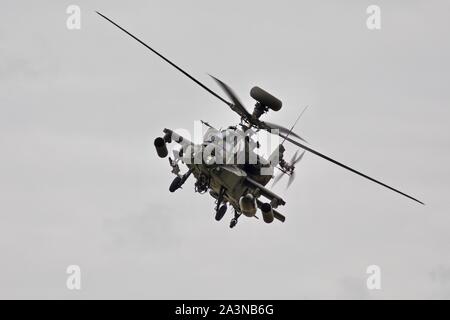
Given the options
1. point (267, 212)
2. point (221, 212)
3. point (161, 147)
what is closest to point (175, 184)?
point (161, 147)

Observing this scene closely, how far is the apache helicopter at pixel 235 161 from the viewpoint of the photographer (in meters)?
57.0

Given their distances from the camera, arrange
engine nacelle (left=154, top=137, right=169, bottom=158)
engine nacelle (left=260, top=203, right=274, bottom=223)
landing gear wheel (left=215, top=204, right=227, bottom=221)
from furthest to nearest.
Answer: landing gear wheel (left=215, top=204, right=227, bottom=221) → engine nacelle (left=154, top=137, right=169, bottom=158) → engine nacelle (left=260, top=203, right=274, bottom=223)

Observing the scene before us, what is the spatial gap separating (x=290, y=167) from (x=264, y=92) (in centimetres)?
765

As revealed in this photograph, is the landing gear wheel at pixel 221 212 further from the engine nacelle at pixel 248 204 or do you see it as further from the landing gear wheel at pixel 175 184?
the engine nacelle at pixel 248 204

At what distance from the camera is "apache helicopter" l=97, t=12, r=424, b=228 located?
57.0 metres

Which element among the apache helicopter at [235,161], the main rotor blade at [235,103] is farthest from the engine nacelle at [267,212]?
the main rotor blade at [235,103]

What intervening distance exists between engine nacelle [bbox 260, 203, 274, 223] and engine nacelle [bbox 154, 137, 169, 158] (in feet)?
24.4

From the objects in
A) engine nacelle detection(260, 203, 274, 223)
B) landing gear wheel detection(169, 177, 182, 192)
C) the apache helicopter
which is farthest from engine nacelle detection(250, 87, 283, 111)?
landing gear wheel detection(169, 177, 182, 192)

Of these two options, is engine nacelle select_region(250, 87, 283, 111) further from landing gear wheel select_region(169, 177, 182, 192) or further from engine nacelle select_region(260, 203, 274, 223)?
landing gear wheel select_region(169, 177, 182, 192)

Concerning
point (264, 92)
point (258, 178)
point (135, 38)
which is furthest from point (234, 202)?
point (135, 38)

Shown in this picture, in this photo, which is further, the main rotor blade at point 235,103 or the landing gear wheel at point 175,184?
the landing gear wheel at point 175,184

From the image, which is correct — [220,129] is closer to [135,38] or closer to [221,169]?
[221,169]

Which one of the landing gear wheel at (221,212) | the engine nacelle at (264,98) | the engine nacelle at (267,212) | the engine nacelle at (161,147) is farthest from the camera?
the landing gear wheel at (221,212)

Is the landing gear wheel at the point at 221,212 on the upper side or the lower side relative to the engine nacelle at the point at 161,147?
lower
